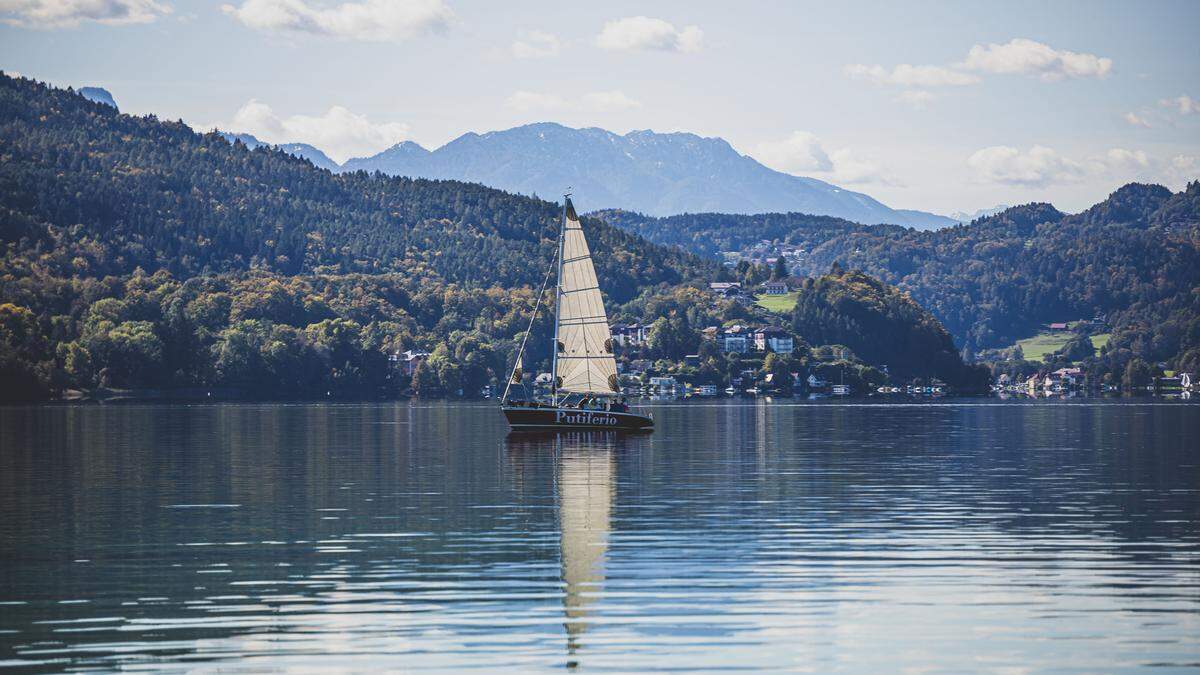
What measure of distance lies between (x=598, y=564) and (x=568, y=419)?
73631 millimetres

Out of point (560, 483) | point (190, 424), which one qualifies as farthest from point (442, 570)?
point (190, 424)

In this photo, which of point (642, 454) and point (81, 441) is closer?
point (642, 454)

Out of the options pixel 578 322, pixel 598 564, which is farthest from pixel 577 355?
pixel 598 564

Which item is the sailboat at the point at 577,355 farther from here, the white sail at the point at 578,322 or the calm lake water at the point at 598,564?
the calm lake water at the point at 598,564

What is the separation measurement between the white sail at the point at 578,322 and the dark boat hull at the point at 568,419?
6.98ft

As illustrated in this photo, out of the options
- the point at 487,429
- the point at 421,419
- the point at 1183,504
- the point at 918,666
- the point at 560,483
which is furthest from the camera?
the point at 421,419

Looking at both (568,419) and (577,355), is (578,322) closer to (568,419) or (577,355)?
(577,355)

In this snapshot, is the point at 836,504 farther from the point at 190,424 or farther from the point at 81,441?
the point at 190,424

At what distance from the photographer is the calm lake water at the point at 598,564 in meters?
27.1

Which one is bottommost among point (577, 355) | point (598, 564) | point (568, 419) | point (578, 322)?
point (598, 564)

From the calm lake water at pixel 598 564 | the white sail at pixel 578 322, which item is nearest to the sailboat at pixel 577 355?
the white sail at pixel 578 322

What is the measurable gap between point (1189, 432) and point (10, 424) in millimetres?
94439

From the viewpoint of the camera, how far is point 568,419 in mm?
110625

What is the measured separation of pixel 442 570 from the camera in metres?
36.2
